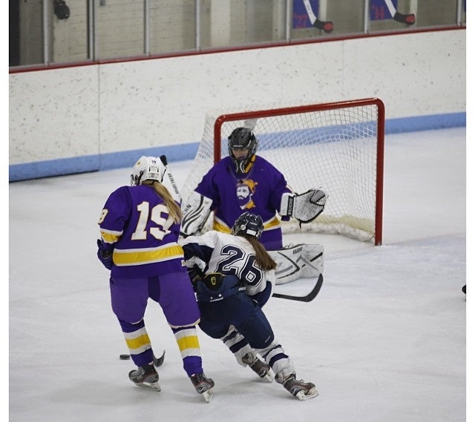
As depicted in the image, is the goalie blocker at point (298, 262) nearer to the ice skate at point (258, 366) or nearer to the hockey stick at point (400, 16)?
the ice skate at point (258, 366)

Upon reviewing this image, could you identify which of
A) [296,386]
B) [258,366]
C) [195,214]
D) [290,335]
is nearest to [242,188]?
[195,214]

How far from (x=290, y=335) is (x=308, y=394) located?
91 centimetres

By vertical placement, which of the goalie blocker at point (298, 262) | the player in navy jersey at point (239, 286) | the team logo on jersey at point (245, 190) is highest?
the team logo on jersey at point (245, 190)

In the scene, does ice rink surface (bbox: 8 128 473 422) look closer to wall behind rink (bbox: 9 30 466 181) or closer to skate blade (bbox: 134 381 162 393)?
skate blade (bbox: 134 381 162 393)

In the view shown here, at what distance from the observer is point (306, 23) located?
1022cm

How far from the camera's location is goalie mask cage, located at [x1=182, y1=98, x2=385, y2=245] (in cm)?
675

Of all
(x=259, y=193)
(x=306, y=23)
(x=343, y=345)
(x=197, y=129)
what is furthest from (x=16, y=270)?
(x=306, y=23)

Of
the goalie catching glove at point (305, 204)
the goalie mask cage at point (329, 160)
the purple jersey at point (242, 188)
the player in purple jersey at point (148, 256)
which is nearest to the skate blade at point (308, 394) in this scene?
the player in purple jersey at point (148, 256)

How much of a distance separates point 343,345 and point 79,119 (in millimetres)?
4363

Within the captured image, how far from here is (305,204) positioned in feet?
18.2

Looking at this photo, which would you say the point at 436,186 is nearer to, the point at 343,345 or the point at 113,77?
the point at 113,77

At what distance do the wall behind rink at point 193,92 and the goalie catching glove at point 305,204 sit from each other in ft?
11.5

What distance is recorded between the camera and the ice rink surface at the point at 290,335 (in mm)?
4184

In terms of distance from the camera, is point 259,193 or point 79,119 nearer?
point 259,193
